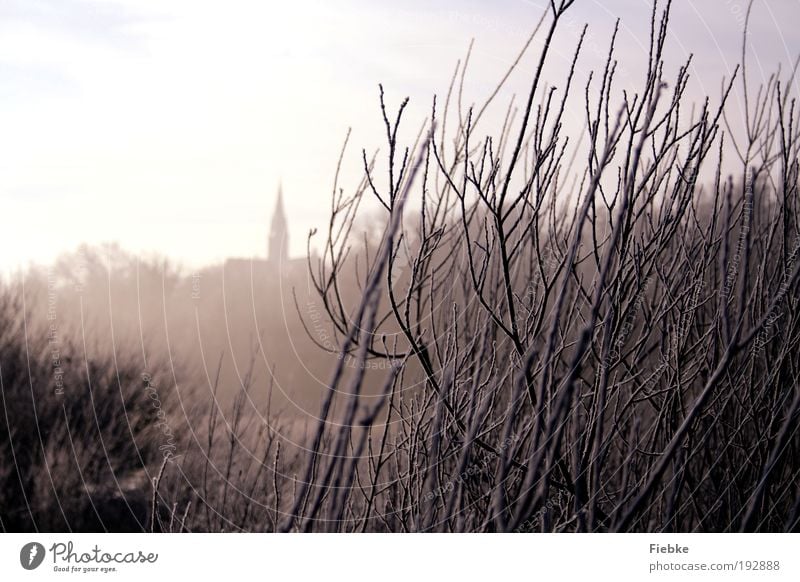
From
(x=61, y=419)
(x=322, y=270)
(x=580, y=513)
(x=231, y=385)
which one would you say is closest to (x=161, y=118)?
(x=322, y=270)

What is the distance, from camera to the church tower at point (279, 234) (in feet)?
6.74

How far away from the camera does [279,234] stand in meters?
2.05

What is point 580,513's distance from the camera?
1.39 meters

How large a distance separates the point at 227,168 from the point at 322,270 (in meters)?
0.61
